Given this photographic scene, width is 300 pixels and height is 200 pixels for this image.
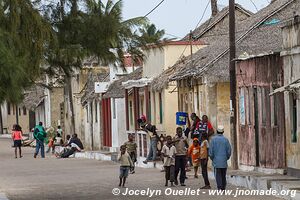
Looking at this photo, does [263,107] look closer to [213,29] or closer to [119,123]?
[213,29]

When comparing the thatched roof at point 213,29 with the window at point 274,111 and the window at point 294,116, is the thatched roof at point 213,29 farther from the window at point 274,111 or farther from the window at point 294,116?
the window at point 294,116

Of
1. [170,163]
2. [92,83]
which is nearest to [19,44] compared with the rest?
[170,163]

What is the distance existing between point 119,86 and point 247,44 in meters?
16.4

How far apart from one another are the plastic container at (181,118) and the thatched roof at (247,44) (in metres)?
1.35

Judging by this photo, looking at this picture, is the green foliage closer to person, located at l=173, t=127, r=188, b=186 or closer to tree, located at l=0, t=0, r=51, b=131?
tree, located at l=0, t=0, r=51, b=131

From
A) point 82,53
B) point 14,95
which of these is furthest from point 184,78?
point 14,95

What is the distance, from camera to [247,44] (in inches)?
1331

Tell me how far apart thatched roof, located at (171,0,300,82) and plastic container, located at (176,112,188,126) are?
4.43 feet

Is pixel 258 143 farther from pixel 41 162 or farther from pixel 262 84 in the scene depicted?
pixel 41 162

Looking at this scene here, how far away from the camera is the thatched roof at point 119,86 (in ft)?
153

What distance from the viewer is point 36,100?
80062 millimetres

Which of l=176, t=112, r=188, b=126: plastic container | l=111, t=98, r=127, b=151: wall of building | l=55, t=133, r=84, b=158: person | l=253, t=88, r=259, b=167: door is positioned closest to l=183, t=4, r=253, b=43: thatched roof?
l=111, t=98, r=127, b=151: wall of building

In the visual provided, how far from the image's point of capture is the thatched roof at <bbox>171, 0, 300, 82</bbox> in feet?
106

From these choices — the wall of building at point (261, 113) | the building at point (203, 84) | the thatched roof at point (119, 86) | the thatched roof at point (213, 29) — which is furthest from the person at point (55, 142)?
the wall of building at point (261, 113)
